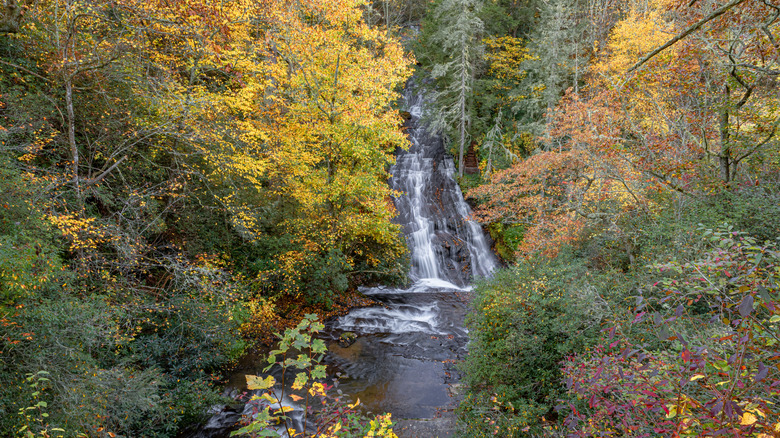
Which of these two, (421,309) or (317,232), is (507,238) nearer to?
(421,309)

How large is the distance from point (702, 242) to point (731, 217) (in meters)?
0.69

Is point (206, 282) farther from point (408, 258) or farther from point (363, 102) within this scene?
point (408, 258)

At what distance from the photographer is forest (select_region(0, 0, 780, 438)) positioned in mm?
3381

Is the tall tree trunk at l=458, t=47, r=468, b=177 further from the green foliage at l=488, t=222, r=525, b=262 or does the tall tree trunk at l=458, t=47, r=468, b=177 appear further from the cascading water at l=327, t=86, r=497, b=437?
the green foliage at l=488, t=222, r=525, b=262

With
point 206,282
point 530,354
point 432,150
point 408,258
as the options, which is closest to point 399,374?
point 530,354

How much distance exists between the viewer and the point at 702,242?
5.49 m

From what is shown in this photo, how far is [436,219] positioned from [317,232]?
8111 millimetres

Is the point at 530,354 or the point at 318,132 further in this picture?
the point at 318,132

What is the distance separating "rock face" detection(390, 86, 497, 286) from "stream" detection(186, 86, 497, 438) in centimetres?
5

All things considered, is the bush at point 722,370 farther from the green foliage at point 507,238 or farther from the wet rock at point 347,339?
the green foliage at point 507,238

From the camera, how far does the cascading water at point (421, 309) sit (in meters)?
8.41

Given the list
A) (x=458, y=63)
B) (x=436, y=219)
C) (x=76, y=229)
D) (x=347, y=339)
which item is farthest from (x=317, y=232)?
(x=458, y=63)

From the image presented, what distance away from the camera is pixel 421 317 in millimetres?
12258

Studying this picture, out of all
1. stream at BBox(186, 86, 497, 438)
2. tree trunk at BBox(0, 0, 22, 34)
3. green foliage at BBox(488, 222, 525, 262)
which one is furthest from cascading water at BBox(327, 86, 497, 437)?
tree trunk at BBox(0, 0, 22, 34)
